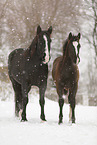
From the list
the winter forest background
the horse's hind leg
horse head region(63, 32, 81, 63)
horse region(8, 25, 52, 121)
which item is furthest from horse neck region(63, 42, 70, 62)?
the winter forest background

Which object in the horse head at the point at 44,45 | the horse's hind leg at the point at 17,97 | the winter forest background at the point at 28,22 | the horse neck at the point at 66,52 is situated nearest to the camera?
the horse head at the point at 44,45

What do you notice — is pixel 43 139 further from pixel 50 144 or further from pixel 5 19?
pixel 5 19

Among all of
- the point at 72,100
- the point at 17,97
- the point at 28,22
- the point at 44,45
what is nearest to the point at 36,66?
the point at 44,45

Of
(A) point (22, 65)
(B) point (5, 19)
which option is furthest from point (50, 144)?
Answer: (B) point (5, 19)

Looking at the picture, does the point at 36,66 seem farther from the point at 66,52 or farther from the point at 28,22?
the point at 28,22

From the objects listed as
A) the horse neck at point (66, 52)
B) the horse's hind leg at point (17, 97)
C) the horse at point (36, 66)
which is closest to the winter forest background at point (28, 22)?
the horse's hind leg at point (17, 97)

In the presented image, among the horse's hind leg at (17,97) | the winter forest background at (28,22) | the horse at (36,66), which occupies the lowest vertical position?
the horse's hind leg at (17,97)

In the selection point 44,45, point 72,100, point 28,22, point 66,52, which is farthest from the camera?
point 28,22

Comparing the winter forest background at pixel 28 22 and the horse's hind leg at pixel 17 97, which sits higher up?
the winter forest background at pixel 28 22

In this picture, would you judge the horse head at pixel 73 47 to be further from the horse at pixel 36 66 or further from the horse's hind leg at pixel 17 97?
the horse's hind leg at pixel 17 97

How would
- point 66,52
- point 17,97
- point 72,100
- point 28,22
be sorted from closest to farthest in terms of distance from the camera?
point 66,52 → point 72,100 → point 17,97 → point 28,22

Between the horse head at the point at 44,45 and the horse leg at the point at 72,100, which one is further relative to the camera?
the horse leg at the point at 72,100

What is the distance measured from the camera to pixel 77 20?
1678cm

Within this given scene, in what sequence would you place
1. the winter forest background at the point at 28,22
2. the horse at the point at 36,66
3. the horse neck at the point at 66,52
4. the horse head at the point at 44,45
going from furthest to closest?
the winter forest background at the point at 28,22 → the horse neck at the point at 66,52 → the horse at the point at 36,66 → the horse head at the point at 44,45
